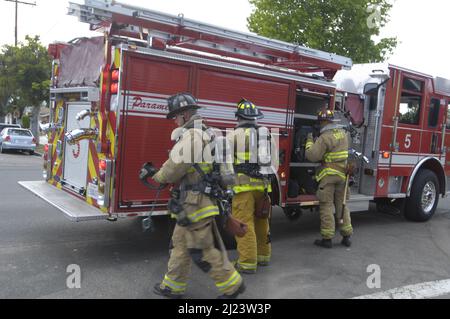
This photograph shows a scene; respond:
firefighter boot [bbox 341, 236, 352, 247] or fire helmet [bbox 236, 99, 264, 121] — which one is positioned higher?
fire helmet [bbox 236, 99, 264, 121]

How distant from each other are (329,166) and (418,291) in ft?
6.36

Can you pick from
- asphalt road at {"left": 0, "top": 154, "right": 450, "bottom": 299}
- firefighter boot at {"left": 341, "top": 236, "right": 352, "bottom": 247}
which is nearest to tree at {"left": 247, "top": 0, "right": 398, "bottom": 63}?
asphalt road at {"left": 0, "top": 154, "right": 450, "bottom": 299}

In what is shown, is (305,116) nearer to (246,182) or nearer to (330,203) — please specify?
(330,203)

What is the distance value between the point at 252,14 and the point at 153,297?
552 inches

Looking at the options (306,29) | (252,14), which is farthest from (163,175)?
(252,14)

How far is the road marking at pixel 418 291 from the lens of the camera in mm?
4263

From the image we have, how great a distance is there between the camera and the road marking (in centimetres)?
426

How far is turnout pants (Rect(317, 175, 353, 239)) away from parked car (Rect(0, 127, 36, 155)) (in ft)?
56.9

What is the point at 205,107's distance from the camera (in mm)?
5117

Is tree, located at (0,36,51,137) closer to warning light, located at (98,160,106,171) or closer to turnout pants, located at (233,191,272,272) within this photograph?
warning light, located at (98,160,106,171)

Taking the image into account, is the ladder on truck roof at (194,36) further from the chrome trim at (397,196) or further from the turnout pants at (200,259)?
the chrome trim at (397,196)

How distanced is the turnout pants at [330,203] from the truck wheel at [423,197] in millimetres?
2366
